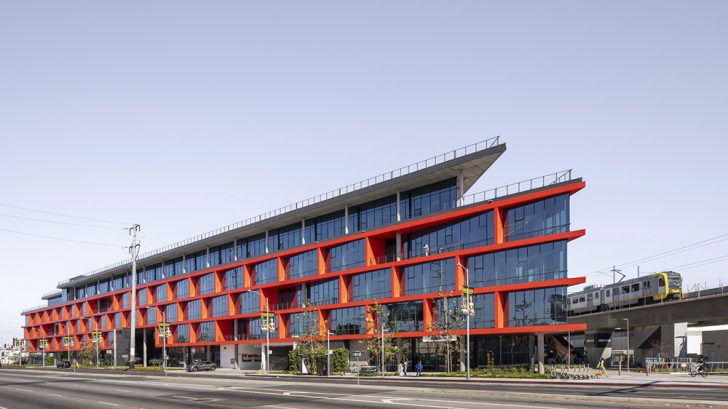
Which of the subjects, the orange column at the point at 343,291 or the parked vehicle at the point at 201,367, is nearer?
the orange column at the point at 343,291

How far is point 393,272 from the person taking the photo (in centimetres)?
7300

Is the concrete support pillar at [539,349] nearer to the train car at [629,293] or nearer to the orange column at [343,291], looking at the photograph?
the train car at [629,293]

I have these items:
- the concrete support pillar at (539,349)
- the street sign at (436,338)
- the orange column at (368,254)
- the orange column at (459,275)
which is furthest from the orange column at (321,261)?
the concrete support pillar at (539,349)

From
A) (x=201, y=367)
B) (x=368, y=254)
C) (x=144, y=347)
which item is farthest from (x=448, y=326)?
(x=144, y=347)

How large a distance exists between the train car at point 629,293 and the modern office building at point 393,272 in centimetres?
1184

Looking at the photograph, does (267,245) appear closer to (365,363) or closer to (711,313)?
(365,363)

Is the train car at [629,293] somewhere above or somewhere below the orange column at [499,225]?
below

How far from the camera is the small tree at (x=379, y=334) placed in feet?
233

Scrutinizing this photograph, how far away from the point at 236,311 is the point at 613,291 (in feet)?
182

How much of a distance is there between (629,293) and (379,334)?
1267 inches

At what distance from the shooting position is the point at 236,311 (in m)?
101

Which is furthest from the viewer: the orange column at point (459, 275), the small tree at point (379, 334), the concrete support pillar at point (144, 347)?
the concrete support pillar at point (144, 347)

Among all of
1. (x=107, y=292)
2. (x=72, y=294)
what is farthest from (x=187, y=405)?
(x=72, y=294)

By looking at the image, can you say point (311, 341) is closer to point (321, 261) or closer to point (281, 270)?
point (321, 261)
